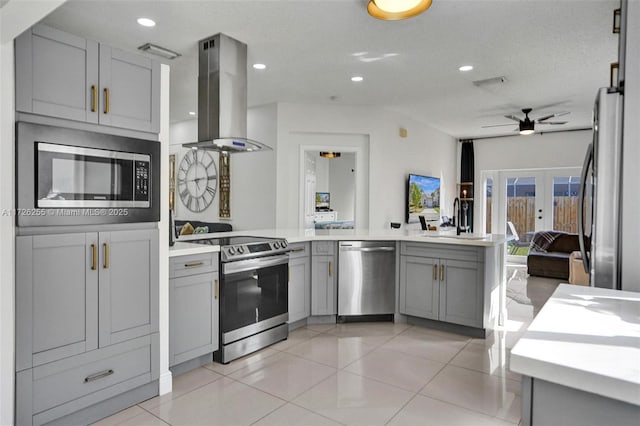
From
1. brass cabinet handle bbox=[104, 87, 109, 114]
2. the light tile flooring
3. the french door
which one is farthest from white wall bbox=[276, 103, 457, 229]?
brass cabinet handle bbox=[104, 87, 109, 114]

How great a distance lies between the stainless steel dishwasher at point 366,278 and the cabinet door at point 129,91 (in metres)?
2.18

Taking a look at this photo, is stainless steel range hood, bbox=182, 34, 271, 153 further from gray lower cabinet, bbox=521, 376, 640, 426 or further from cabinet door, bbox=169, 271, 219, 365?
gray lower cabinet, bbox=521, 376, 640, 426

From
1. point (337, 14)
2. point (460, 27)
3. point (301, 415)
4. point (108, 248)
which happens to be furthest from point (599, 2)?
point (108, 248)

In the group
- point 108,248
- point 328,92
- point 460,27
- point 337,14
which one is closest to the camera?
point 108,248

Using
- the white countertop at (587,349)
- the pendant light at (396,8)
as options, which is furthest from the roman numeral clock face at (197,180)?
the white countertop at (587,349)

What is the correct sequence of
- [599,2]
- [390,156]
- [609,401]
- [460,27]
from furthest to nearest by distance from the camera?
[390,156] → [460,27] → [599,2] → [609,401]

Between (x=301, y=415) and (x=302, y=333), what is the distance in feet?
4.85

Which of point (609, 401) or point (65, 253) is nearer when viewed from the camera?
point (609, 401)

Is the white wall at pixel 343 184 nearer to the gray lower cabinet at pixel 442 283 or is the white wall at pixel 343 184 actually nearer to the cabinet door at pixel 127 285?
the gray lower cabinet at pixel 442 283

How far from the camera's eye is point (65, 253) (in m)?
2.04

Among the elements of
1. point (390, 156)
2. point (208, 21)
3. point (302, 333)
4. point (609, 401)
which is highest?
point (208, 21)

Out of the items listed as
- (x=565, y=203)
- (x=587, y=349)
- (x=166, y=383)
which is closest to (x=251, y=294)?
(x=166, y=383)

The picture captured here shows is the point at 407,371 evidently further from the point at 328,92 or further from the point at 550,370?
the point at 328,92

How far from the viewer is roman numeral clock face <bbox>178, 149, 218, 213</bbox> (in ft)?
21.5
